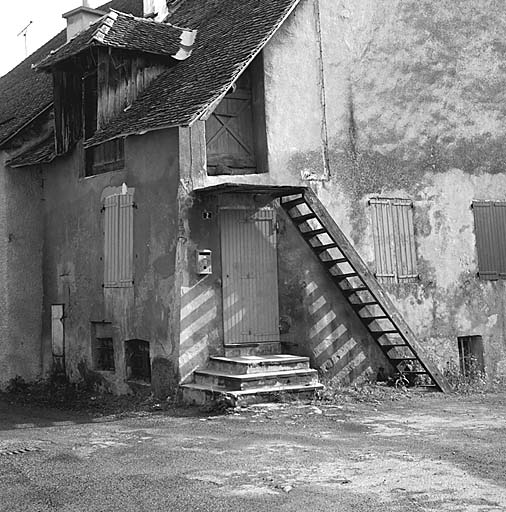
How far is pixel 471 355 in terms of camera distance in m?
16.1

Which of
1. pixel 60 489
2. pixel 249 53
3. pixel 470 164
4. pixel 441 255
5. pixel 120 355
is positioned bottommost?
pixel 60 489

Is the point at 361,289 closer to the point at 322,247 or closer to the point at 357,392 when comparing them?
the point at 322,247

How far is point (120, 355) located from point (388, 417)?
5.40 metres

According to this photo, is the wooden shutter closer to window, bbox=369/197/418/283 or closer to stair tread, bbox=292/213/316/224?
stair tread, bbox=292/213/316/224

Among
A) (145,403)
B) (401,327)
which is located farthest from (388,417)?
(145,403)

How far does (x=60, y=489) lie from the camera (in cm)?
812

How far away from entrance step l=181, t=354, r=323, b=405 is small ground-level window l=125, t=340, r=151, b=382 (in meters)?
1.58

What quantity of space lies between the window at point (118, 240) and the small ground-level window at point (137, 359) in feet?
3.56

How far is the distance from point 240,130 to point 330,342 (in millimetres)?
4057

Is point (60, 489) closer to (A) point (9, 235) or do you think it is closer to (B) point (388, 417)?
(B) point (388, 417)

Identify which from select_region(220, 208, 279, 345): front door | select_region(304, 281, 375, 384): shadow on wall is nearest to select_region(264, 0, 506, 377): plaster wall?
select_region(220, 208, 279, 345): front door

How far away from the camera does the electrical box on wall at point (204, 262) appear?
13.5 meters

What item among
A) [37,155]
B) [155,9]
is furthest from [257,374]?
[155,9]

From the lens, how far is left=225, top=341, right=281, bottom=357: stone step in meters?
13.9
